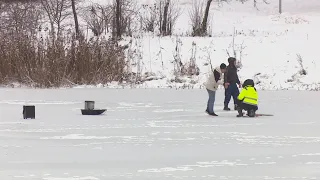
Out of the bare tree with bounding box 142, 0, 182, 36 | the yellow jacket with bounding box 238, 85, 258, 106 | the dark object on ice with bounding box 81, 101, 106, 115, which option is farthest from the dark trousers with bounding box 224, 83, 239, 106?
the bare tree with bounding box 142, 0, 182, 36

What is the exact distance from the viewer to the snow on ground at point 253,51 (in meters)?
22.2

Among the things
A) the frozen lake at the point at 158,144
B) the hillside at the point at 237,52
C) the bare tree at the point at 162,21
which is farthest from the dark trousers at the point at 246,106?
the bare tree at the point at 162,21

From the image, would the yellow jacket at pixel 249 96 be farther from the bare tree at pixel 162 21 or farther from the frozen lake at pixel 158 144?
the bare tree at pixel 162 21

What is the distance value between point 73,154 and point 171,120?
364 cm

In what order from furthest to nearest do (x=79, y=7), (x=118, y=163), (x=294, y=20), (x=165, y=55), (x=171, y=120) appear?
(x=79, y=7), (x=294, y=20), (x=165, y=55), (x=171, y=120), (x=118, y=163)

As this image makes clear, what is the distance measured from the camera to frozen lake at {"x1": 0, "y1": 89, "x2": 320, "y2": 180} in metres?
6.48

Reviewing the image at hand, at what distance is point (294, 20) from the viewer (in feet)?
104

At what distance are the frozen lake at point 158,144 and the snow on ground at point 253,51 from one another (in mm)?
8955

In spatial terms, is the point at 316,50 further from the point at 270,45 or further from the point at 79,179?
the point at 79,179

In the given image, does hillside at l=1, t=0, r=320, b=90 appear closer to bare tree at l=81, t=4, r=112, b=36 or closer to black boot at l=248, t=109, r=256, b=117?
bare tree at l=81, t=4, r=112, b=36

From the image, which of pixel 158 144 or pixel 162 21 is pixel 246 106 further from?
pixel 162 21

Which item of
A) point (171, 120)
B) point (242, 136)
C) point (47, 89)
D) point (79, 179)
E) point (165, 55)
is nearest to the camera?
point (79, 179)

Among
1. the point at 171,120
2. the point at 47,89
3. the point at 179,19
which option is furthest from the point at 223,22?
the point at 171,120

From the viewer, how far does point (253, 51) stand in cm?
2500
